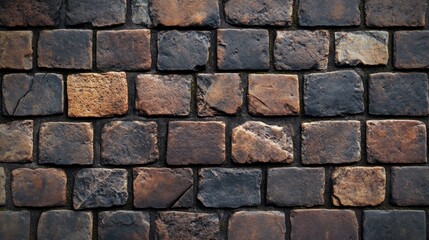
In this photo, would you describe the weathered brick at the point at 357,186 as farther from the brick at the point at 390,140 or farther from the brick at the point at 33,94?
the brick at the point at 33,94

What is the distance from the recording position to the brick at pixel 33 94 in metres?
1.24

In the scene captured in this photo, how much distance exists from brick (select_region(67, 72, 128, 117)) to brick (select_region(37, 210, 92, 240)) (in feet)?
0.83

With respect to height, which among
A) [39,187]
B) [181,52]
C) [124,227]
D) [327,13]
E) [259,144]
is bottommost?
[124,227]

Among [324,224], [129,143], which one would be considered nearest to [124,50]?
[129,143]

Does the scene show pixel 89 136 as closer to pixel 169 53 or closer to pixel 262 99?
pixel 169 53

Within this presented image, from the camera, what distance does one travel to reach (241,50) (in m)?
1.25

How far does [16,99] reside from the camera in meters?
1.24

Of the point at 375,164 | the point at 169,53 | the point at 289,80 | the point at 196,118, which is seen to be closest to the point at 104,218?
the point at 196,118

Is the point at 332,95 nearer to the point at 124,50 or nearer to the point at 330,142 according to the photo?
the point at 330,142

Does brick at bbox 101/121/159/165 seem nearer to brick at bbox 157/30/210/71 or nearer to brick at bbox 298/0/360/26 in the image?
brick at bbox 157/30/210/71

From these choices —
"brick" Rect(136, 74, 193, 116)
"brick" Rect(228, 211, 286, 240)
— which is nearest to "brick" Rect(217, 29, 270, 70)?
"brick" Rect(136, 74, 193, 116)

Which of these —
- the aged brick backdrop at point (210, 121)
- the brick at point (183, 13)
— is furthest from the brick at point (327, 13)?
the brick at point (183, 13)

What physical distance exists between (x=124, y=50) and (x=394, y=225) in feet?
2.70

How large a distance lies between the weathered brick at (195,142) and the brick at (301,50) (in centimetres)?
23
